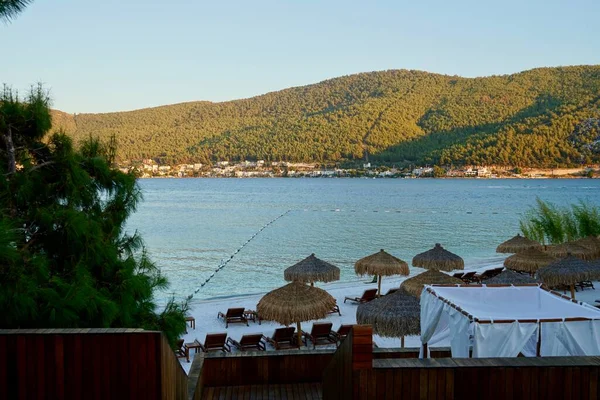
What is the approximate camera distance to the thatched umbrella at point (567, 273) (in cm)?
1180

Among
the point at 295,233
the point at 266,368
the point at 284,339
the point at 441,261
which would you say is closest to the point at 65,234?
the point at 266,368

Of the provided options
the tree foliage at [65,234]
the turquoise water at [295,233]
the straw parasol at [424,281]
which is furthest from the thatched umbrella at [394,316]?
the turquoise water at [295,233]

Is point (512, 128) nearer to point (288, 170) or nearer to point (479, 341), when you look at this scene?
point (288, 170)

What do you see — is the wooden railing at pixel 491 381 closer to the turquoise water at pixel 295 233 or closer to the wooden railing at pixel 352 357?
the wooden railing at pixel 352 357

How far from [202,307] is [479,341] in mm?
11999

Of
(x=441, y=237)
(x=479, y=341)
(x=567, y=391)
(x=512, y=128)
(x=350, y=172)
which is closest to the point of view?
(x=567, y=391)

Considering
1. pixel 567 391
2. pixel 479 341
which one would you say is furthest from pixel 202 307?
pixel 567 391

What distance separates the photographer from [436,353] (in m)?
5.96

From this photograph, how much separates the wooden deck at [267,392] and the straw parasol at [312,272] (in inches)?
281

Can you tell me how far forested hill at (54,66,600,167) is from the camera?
116 m

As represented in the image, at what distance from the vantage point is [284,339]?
1038 cm

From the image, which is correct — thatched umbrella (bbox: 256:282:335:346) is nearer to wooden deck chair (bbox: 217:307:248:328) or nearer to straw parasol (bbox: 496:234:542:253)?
wooden deck chair (bbox: 217:307:248:328)

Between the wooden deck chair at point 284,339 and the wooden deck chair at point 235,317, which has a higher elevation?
the wooden deck chair at point 284,339

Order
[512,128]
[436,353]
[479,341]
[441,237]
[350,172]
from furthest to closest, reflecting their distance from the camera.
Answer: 1. [350,172]
2. [512,128]
3. [441,237]
4. [436,353]
5. [479,341]
